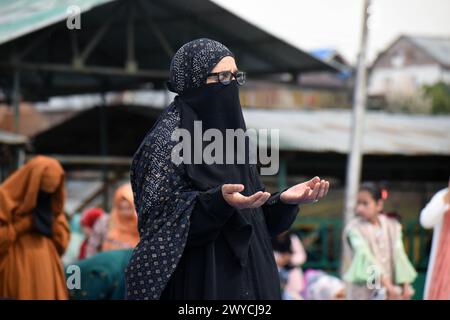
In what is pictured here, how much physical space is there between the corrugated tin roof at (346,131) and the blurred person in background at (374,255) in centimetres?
373

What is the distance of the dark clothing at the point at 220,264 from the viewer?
143 inches

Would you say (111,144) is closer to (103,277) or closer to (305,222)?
(305,222)

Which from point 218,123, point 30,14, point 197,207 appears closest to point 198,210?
point 197,207

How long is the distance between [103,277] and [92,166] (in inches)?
297

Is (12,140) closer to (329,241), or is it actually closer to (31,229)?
(31,229)

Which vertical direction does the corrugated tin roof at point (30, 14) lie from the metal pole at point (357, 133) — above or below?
above

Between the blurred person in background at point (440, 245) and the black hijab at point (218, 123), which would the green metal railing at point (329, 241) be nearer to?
the blurred person in background at point (440, 245)

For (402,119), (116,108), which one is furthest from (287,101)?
(116,108)

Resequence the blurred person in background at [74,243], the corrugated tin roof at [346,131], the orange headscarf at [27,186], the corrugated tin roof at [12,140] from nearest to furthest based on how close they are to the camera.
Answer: the orange headscarf at [27,186]
the corrugated tin roof at [12,140]
the blurred person in background at [74,243]
the corrugated tin roof at [346,131]

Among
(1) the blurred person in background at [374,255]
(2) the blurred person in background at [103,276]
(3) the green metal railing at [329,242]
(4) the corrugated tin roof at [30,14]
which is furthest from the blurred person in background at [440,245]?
(4) the corrugated tin roof at [30,14]

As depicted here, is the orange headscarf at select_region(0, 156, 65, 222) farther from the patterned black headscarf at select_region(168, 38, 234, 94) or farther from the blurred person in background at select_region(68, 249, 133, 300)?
the patterned black headscarf at select_region(168, 38, 234, 94)

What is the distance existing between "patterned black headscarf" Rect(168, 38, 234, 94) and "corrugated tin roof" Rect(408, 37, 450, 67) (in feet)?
86.6

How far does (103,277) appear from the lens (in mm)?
5977

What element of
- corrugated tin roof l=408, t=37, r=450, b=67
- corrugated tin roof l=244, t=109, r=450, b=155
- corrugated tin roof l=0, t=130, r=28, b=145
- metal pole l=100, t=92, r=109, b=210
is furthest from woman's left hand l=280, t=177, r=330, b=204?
corrugated tin roof l=408, t=37, r=450, b=67
